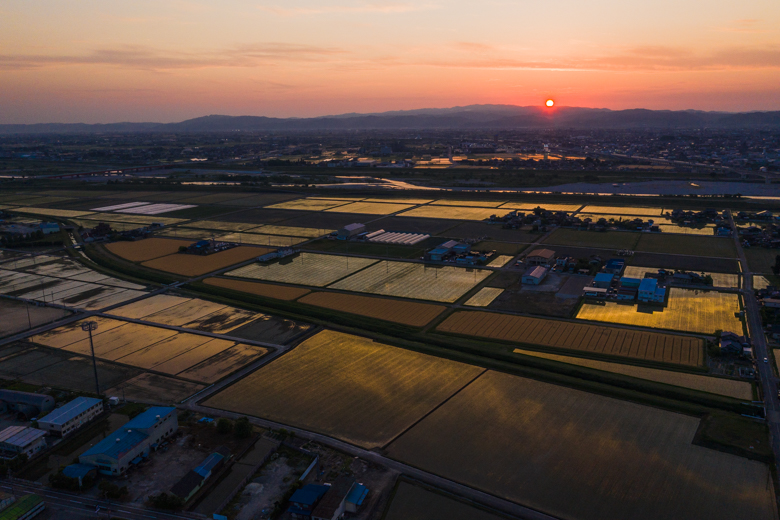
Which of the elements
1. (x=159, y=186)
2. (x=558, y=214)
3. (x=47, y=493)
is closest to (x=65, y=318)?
(x=47, y=493)

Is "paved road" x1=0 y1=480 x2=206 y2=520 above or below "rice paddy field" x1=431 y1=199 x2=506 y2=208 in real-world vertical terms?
below

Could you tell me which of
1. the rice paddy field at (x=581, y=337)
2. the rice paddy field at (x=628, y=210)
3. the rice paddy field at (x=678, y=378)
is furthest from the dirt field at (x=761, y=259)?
the rice paddy field at (x=678, y=378)

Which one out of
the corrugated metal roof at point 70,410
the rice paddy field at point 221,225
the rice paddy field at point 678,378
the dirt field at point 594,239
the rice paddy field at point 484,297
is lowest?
the rice paddy field at point 678,378

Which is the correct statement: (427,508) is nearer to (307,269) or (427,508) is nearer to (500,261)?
(307,269)

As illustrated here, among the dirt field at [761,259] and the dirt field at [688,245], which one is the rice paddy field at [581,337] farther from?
the dirt field at [688,245]

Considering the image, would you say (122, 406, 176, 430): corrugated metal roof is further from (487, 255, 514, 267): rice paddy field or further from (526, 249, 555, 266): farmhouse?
(526, 249, 555, 266): farmhouse

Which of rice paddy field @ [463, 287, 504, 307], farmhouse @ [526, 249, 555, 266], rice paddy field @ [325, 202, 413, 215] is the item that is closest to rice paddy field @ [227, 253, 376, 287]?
rice paddy field @ [463, 287, 504, 307]
